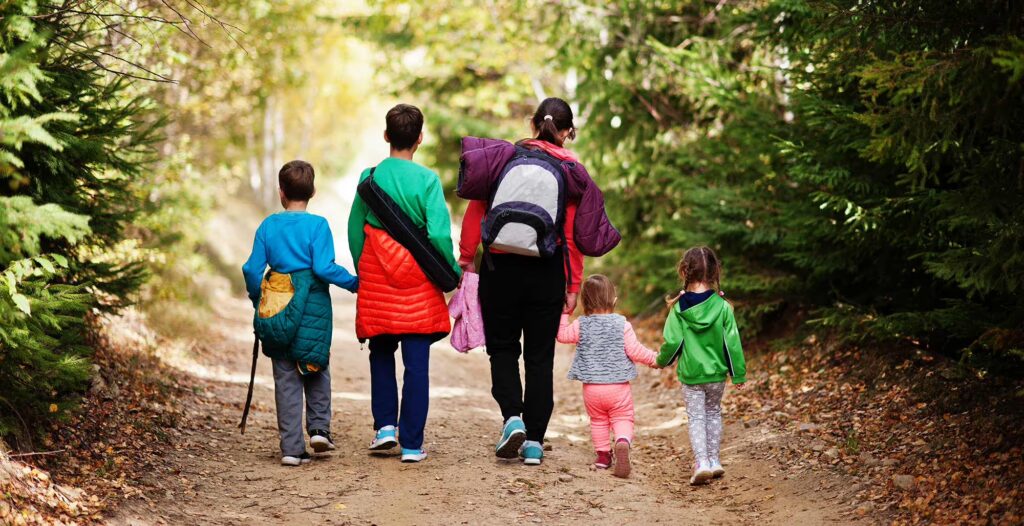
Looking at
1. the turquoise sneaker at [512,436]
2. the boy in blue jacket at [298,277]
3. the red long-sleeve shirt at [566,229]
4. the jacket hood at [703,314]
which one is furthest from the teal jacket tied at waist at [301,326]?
the jacket hood at [703,314]

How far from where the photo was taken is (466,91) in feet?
63.7

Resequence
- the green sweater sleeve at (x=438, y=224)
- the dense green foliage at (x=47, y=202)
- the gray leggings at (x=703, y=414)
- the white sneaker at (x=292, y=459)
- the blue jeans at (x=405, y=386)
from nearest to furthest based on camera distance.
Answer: the dense green foliage at (x=47, y=202) < the green sweater sleeve at (x=438, y=224) < the blue jeans at (x=405, y=386) < the white sneaker at (x=292, y=459) < the gray leggings at (x=703, y=414)

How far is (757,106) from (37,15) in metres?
7.16

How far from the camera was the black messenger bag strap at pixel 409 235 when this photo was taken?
6.07 m

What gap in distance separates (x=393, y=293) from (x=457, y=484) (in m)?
1.31

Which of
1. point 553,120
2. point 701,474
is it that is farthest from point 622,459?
point 553,120

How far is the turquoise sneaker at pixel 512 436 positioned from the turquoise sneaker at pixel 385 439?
0.74 m

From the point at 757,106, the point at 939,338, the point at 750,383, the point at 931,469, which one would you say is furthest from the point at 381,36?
the point at 931,469

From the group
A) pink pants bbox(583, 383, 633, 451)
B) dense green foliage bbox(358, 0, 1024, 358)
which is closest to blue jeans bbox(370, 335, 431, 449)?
pink pants bbox(583, 383, 633, 451)

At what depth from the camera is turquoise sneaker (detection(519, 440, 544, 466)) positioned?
21.0 feet

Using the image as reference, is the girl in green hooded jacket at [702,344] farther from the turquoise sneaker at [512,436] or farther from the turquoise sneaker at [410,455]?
the turquoise sneaker at [410,455]

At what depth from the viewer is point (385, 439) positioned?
645 centimetres

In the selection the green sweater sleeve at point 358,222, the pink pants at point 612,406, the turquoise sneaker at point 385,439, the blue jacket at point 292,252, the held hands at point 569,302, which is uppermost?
the green sweater sleeve at point 358,222

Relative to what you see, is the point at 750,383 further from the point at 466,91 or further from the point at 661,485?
the point at 466,91
